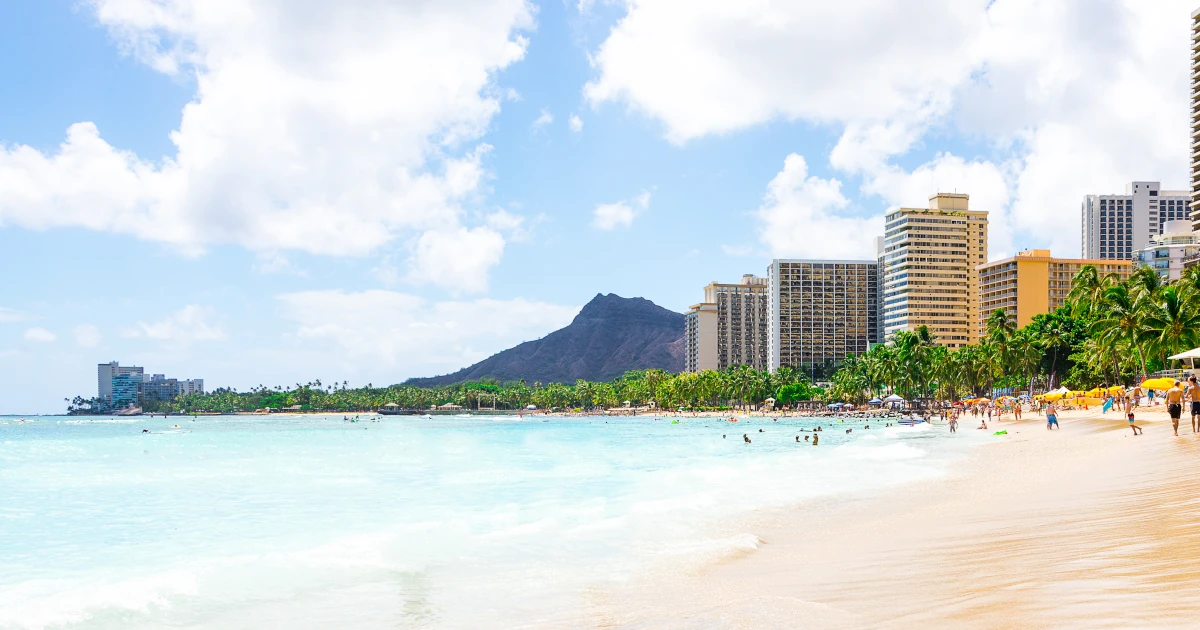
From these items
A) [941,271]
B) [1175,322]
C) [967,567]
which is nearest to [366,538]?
[967,567]

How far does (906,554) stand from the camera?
33.4 feet

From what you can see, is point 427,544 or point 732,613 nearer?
point 732,613

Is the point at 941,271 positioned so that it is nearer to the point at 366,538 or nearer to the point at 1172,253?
the point at 1172,253

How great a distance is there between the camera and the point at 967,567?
8555 mm

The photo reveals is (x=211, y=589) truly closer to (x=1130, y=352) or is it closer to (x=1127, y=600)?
(x=1127, y=600)

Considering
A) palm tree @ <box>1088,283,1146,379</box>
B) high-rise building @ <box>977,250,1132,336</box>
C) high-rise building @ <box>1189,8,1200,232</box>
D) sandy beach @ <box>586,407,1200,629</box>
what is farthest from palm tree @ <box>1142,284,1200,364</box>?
high-rise building @ <box>977,250,1132,336</box>

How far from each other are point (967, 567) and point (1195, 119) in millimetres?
147117

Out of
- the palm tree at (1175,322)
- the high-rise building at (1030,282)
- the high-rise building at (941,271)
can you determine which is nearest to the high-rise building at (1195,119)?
the high-rise building at (1030,282)

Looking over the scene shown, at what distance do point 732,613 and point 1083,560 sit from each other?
127 inches

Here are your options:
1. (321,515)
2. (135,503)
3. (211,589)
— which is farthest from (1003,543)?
(135,503)

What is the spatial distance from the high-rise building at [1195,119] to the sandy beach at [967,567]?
128498 mm

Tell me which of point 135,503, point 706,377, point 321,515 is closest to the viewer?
point 321,515

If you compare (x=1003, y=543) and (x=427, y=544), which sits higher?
(x=1003, y=543)

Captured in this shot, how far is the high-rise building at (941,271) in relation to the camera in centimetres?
18188
